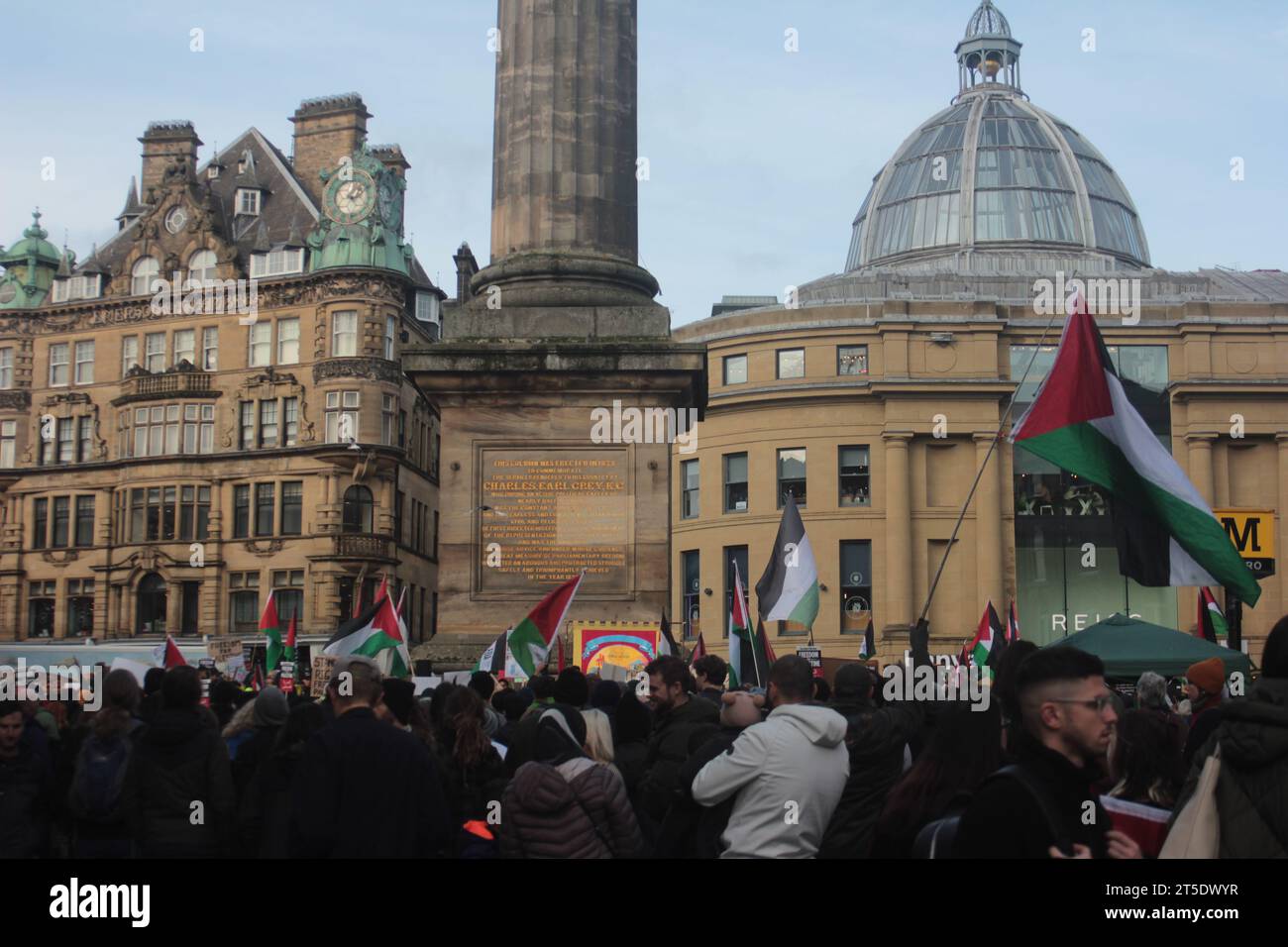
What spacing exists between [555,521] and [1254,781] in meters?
11.6

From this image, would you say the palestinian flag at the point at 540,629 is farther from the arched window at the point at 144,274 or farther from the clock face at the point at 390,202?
the arched window at the point at 144,274

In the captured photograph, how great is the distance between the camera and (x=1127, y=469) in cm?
1065

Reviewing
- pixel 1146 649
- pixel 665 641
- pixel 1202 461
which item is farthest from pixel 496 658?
pixel 1202 461

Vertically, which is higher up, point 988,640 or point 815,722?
point 988,640

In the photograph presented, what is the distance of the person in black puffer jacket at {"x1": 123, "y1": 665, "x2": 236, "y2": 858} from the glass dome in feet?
231

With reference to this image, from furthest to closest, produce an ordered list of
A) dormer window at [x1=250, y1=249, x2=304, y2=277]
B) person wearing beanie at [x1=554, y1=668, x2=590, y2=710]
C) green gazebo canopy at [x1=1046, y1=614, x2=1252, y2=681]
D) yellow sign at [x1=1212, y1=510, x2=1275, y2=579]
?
dormer window at [x1=250, y1=249, x2=304, y2=277]
green gazebo canopy at [x1=1046, y1=614, x2=1252, y2=681]
yellow sign at [x1=1212, y1=510, x2=1275, y2=579]
person wearing beanie at [x1=554, y1=668, x2=590, y2=710]

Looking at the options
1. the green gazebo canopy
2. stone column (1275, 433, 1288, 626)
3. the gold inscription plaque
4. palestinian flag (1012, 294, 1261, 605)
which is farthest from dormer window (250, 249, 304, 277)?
palestinian flag (1012, 294, 1261, 605)

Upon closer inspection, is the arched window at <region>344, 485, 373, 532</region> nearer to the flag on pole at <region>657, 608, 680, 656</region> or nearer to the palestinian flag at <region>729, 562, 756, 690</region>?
the palestinian flag at <region>729, 562, 756, 690</region>

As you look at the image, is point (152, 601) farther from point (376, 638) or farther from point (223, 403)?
point (376, 638)

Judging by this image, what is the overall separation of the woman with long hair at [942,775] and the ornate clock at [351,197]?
6521 centimetres

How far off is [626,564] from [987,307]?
51.5 meters

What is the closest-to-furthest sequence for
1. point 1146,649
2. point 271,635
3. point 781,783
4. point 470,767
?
point 781,783
point 470,767
point 1146,649
point 271,635

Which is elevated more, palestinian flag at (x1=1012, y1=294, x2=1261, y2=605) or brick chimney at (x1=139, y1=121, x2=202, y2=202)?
brick chimney at (x1=139, y1=121, x2=202, y2=202)

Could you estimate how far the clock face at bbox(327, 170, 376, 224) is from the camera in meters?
69.6
